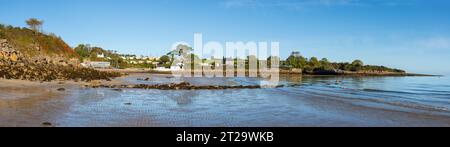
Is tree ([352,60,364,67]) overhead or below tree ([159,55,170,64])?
below

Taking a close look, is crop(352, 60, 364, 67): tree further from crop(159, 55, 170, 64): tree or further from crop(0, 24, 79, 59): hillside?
crop(0, 24, 79, 59): hillside

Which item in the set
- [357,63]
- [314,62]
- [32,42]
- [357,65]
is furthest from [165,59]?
[357,63]

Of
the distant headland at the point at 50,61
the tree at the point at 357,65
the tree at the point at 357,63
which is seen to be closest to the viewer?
the distant headland at the point at 50,61

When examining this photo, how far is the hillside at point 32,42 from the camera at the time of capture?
5206 centimetres

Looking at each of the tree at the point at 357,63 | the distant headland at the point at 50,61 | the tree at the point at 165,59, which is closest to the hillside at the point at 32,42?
the distant headland at the point at 50,61

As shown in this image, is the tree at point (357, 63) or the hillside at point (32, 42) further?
the tree at point (357, 63)

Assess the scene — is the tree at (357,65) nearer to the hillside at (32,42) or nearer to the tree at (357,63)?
the tree at (357,63)

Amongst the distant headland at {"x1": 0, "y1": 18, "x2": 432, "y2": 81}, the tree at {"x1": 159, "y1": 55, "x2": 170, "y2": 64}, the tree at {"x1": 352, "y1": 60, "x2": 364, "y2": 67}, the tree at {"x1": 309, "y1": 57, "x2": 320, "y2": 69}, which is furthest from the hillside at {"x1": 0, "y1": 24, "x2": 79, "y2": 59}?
the tree at {"x1": 352, "y1": 60, "x2": 364, "y2": 67}

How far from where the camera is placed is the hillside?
52.1 m

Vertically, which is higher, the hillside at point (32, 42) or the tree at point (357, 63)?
the hillside at point (32, 42)

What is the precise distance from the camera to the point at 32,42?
5944 centimetres

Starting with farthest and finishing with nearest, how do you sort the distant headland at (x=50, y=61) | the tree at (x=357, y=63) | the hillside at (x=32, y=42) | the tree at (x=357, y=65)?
the tree at (x=357, y=63) < the tree at (x=357, y=65) < the hillside at (x=32, y=42) < the distant headland at (x=50, y=61)
